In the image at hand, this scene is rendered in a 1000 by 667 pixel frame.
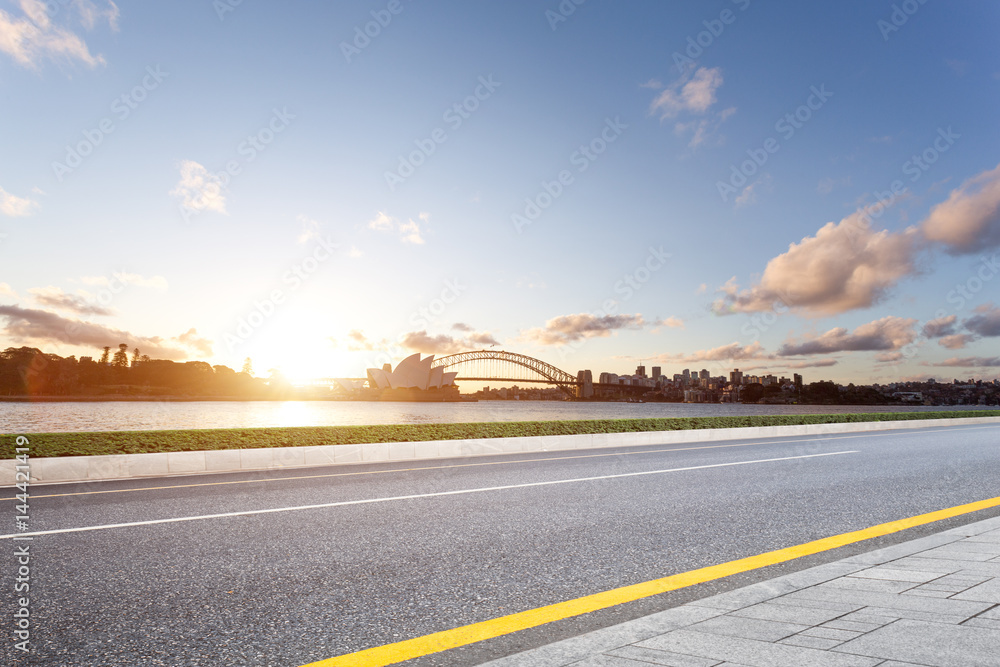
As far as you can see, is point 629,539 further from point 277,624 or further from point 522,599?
point 277,624

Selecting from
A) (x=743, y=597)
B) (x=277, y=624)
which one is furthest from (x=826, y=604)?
(x=277, y=624)

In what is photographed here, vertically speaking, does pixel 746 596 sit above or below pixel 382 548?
above

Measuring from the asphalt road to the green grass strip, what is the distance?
3146mm

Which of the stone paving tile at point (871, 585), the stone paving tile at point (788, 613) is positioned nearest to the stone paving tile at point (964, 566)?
the stone paving tile at point (871, 585)

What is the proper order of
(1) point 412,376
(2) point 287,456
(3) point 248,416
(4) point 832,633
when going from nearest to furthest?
1. (4) point 832,633
2. (2) point 287,456
3. (3) point 248,416
4. (1) point 412,376

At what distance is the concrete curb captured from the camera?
10908 millimetres

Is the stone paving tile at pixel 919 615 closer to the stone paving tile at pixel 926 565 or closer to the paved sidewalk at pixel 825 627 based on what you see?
the paved sidewalk at pixel 825 627

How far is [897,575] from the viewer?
418 centimetres

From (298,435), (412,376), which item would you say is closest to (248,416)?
(412,376)

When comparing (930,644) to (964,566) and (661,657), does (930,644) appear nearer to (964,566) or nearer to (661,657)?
(661,657)

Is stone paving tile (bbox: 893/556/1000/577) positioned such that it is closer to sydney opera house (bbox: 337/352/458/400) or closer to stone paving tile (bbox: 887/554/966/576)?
stone paving tile (bbox: 887/554/966/576)

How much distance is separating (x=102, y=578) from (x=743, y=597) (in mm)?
4496

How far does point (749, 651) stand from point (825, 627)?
23.8 inches

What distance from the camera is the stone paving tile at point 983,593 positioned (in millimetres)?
3592
